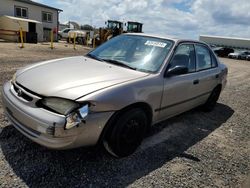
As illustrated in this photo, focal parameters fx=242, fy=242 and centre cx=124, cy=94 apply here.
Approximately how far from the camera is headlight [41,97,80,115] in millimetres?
2473

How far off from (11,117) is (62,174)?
0.93 meters

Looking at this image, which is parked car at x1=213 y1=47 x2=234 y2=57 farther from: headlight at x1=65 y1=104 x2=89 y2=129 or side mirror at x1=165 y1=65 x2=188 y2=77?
headlight at x1=65 y1=104 x2=89 y2=129

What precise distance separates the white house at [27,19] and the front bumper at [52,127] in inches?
913

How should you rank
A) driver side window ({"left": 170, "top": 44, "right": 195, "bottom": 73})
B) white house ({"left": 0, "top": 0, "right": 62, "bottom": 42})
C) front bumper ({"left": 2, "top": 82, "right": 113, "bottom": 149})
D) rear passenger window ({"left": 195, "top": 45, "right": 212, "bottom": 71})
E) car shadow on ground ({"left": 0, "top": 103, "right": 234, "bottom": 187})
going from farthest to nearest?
1. white house ({"left": 0, "top": 0, "right": 62, "bottom": 42})
2. rear passenger window ({"left": 195, "top": 45, "right": 212, "bottom": 71})
3. driver side window ({"left": 170, "top": 44, "right": 195, "bottom": 73})
4. car shadow on ground ({"left": 0, "top": 103, "right": 234, "bottom": 187})
5. front bumper ({"left": 2, "top": 82, "right": 113, "bottom": 149})

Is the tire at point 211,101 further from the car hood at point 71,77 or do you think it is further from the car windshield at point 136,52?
the car hood at point 71,77

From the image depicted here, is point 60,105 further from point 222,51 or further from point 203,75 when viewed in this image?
point 222,51

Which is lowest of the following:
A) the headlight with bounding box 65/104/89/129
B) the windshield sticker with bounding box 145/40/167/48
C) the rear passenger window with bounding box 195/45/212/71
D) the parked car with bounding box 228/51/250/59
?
the parked car with bounding box 228/51/250/59

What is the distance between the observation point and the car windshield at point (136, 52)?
11.5ft

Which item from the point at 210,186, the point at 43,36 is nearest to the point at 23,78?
the point at 210,186

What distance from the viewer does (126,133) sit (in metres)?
3.03

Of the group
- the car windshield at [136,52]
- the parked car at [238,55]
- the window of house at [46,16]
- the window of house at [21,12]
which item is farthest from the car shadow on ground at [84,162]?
the parked car at [238,55]

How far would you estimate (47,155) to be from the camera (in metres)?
2.97

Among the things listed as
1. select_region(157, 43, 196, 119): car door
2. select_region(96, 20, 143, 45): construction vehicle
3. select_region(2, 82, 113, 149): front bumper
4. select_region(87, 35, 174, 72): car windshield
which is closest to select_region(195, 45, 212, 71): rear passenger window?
select_region(157, 43, 196, 119): car door

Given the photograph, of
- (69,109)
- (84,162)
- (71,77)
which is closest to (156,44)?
(71,77)
